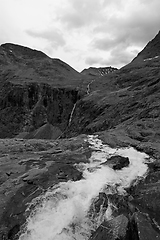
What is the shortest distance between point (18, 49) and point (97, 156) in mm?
175968

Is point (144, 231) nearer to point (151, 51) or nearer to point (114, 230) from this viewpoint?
point (114, 230)

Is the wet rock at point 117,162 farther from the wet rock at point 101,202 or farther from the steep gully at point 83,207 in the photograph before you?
the wet rock at point 101,202

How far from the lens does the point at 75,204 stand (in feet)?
40.3

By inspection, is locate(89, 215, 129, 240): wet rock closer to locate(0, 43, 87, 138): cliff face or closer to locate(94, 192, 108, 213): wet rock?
locate(94, 192, 108, 213): wet rock

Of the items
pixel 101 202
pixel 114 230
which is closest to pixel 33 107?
pixel 101 202

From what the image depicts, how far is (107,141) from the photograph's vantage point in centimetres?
2367

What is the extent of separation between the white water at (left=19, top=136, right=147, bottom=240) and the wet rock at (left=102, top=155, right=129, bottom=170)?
478 mm

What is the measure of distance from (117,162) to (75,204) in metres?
6.33

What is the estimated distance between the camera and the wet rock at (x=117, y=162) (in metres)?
16.8

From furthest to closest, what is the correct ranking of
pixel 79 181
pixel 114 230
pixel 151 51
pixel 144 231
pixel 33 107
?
pixel 151 51 < pixel 33 107 < pixel 79 181 < pixel 114 230 < pixel 144 231

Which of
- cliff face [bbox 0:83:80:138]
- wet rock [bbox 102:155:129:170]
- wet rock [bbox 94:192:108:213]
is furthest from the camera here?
cliff face [bbox 0:83:80:138]

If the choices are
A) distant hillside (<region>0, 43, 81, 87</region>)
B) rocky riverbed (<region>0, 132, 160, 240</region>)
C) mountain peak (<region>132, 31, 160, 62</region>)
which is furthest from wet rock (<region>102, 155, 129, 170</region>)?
mountain peak (<region>132, 31, 160, 62</region>)

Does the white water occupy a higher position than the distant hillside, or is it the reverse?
the distant hillside

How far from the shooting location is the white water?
10.5 m
